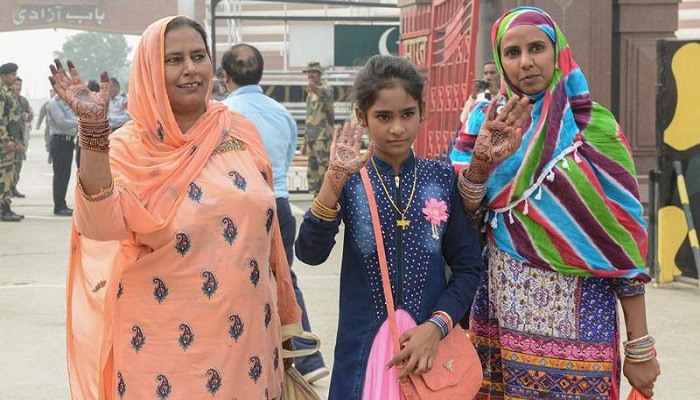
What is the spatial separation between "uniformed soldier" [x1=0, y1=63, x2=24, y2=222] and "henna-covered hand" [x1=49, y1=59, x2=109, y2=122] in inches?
461

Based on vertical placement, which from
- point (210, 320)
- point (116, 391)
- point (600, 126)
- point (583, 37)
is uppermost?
point (583, 37)

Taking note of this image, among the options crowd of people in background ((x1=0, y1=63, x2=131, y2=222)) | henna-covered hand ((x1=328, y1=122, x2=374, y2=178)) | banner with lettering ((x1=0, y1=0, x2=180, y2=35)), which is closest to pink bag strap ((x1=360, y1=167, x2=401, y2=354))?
henna-covered hand ((x1=328, y1=122, x2=374, y2=178))

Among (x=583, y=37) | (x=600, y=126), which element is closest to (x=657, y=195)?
(x=583, y=37)

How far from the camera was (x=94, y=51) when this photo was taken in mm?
125750

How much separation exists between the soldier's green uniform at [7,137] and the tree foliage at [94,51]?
10819 centimetres

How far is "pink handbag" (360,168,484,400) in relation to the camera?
3.20 m

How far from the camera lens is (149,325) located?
3439 millimetres

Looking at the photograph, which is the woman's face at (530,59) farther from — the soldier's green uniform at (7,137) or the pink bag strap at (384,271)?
the soldier's green uniform at (7,137)

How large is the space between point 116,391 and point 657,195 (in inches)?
247

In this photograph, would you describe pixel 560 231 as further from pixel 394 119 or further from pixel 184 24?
pixel 184 24

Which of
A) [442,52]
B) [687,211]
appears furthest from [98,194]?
[442,52]

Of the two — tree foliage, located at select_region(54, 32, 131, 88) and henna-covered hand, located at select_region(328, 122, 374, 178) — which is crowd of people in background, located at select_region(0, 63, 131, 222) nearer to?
henna-covered hand, located at select_region(328, 122, 374, 178)

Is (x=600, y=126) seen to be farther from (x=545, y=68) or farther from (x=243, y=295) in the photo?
(x=243, y=295)

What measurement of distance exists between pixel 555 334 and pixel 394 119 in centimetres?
79
